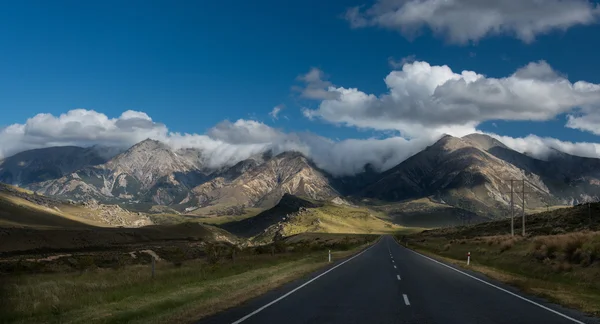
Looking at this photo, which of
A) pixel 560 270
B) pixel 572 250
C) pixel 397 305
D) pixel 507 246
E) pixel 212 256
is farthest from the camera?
pixel 507 246

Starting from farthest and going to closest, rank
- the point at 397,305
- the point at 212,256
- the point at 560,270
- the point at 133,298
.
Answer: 1. the point at 212,256
2. the point at 560,270
3. the point at 133,298
4. the point at 397,305

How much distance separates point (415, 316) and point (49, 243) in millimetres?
134829

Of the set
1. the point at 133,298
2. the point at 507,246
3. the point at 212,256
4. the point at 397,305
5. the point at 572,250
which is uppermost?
the point at 572,250

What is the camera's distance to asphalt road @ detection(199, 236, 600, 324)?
1528cm

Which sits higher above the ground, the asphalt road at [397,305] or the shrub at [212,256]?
the asphalt road at [397,305]

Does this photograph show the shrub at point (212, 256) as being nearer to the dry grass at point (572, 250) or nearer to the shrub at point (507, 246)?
the dry grass at point (572, 250)

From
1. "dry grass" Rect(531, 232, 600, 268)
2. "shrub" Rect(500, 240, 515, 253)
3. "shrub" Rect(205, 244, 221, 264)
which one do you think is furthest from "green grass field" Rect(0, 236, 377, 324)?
"shrub" Rect(500, 240, 515, 253)

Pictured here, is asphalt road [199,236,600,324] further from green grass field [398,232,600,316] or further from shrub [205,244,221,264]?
shrub [205,244,221,264]

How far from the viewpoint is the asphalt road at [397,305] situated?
50.1 feet

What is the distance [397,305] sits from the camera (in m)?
18.1

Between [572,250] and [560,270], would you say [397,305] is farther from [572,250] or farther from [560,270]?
[572,250]

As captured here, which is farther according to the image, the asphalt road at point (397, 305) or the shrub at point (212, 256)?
the shrub at point (212, 256)

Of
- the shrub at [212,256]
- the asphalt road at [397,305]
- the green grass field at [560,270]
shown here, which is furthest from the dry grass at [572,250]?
the shrub at [212,256]

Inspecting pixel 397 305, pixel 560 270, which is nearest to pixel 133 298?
pixel 397 305
